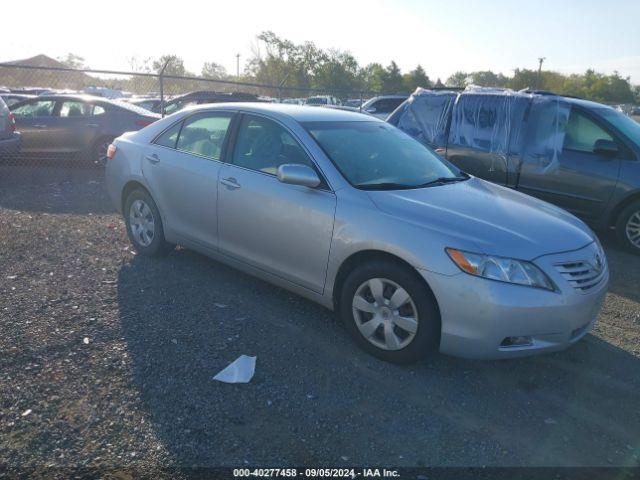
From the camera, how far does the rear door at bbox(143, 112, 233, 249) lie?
4699mm

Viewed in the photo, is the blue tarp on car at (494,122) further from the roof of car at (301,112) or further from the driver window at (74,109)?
the driver window at (74,109)

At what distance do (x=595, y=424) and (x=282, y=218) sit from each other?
243cm

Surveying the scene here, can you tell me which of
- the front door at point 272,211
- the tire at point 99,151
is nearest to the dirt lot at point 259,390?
the front door at point 272,211

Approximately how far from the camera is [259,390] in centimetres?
327

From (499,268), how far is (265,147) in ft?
7.09

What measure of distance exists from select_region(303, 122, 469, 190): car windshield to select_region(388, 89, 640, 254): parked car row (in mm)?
2804

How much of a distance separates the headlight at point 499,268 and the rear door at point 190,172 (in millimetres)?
2272

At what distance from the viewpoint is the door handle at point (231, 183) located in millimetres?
4414

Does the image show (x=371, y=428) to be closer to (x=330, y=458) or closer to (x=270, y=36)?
(x=330, y=458)

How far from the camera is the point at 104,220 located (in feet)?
23.5

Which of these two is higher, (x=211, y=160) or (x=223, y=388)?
(x=211, y=160)

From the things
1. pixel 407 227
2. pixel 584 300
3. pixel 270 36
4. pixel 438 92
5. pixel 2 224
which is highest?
pixel 270 36

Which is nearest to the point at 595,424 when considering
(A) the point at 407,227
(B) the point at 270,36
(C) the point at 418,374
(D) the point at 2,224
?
(C) the point at 418,374

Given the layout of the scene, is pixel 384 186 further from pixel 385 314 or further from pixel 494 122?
pixel 494 122
